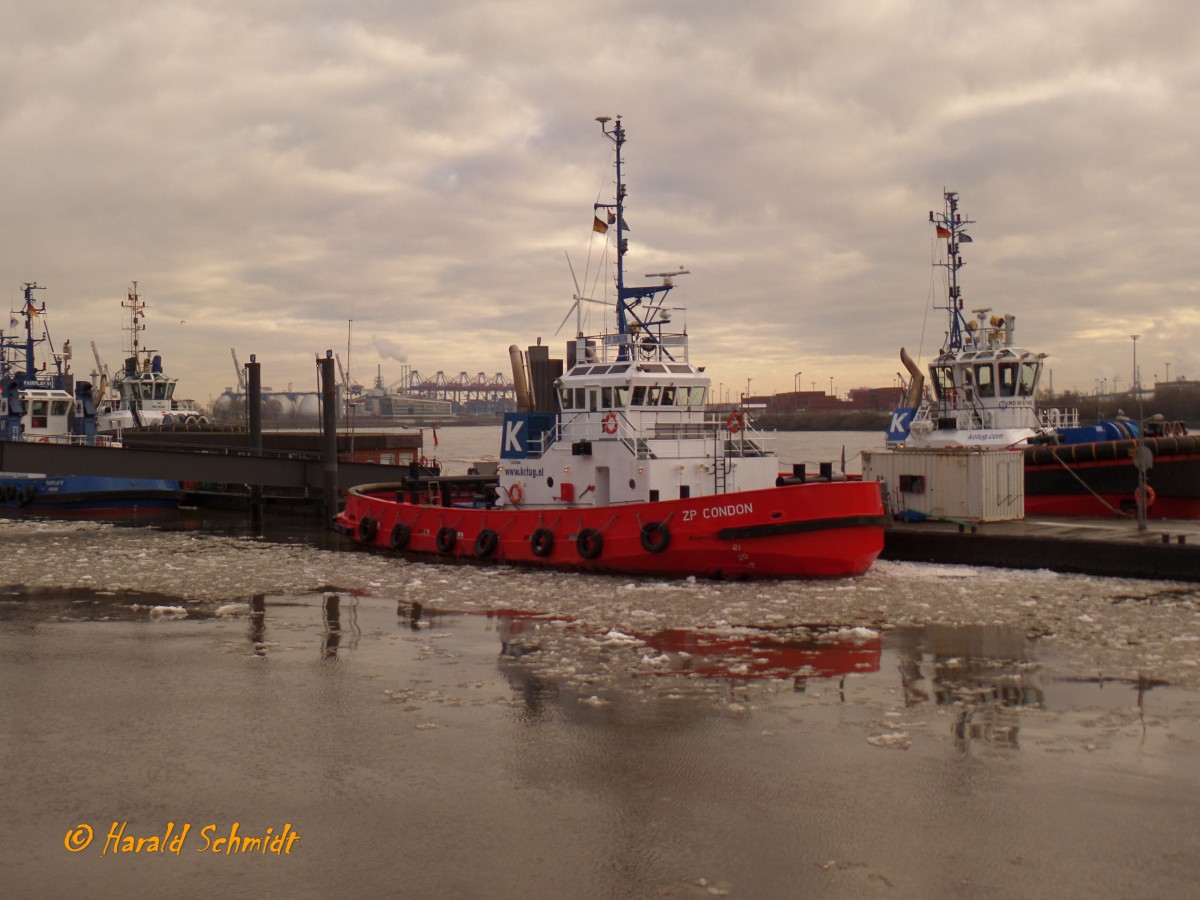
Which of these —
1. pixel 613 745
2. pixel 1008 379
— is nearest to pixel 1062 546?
pixel 1008 379

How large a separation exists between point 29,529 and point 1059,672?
2617 centimetres

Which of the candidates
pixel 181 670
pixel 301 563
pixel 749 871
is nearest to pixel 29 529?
pixel 301 563

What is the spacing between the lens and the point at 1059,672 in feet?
35.9

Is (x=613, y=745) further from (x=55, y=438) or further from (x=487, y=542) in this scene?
(x=55, y=438)

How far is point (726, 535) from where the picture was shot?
16422 mm

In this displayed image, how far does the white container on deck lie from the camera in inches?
768

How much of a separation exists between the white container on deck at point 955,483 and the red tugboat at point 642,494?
296 cm

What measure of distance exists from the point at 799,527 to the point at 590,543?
3544 millimetres

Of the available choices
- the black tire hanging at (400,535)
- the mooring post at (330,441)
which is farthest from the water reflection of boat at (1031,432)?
the mooring post at (330,441)

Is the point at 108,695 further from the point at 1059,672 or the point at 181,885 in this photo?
the point at 1059,672

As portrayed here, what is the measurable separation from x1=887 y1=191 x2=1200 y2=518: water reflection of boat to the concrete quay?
1076 mm

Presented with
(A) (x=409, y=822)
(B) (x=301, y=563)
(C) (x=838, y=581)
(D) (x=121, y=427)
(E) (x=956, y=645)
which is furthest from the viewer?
(D) (x=121, y=427)

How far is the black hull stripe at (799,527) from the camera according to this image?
16047 mm

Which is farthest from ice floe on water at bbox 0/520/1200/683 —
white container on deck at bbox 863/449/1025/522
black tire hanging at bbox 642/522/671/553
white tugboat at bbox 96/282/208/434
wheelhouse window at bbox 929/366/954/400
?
white tugboat at bbox 96/282/208/434
